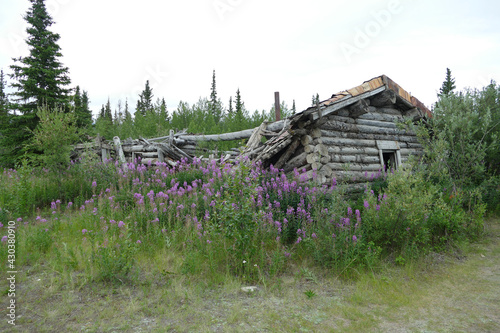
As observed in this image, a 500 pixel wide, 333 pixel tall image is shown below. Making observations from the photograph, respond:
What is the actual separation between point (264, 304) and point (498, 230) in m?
6.36

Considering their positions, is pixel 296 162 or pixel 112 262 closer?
pixel 112 262

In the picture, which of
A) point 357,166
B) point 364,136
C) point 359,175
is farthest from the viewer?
point 364,136

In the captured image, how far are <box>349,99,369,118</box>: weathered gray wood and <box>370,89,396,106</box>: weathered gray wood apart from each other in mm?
1162

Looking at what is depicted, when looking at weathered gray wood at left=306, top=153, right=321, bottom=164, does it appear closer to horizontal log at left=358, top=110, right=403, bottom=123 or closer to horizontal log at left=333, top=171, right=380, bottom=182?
horizontal log at left=333, top=171, right=380, bottom=182

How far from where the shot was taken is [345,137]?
848 centimetres

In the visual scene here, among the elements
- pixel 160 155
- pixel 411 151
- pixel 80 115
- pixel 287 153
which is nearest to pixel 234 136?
pixel 160 155

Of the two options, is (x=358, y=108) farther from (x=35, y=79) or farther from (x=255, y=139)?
(x=35, y=79)

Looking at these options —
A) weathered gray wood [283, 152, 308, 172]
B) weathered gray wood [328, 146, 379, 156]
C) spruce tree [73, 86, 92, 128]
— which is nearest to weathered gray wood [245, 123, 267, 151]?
weathered gray wood [283, 152, 308, 172]

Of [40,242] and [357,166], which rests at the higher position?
[357,166]

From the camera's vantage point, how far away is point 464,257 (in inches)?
205

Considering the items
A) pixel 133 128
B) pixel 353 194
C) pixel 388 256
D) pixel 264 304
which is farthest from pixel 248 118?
pixel 264 304

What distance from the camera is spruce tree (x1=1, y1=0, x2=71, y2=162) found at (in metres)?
15.7

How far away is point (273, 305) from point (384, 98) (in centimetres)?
787

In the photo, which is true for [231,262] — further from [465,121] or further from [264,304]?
[465,121]
